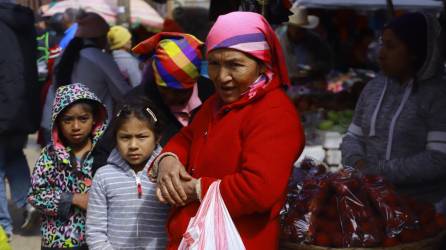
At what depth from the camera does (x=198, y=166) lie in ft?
8.14

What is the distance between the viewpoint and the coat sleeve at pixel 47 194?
335 centimetres

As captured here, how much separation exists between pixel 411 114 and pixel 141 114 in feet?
4.26

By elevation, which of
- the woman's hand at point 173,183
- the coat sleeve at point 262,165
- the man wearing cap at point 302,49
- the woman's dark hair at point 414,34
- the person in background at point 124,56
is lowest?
the man wearing cap at point 302,49

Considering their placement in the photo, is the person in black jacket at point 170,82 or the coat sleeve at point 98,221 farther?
the person in black jacket at point 170,82

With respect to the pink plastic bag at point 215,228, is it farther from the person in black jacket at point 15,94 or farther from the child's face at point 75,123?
the person in black jacket at point 15,94

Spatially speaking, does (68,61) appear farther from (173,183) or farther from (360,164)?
(173,183)

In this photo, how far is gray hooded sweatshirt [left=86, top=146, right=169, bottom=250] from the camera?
2977mm

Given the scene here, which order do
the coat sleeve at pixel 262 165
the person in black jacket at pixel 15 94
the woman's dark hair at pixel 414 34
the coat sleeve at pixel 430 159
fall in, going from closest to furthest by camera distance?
the coat sleeve at pixel 262 165 < the coat sleeve at pixel 430 159 < the woman's dark hair at pixel 414 34 < the person in black jacket at pixel 15 94

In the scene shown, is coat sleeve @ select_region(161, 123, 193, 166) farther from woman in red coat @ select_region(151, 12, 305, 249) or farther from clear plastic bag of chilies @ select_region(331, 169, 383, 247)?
clear plastic bag of chilies @ select_region(331, 169, 383, 247)

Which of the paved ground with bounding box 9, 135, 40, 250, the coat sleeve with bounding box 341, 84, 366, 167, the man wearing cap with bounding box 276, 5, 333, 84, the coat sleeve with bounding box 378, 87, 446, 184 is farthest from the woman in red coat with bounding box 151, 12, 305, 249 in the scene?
the man wearing cap with bounding box 276, 5, 333, 84

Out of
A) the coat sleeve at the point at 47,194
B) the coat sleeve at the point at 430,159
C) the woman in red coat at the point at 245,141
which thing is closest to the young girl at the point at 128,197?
the coat sleeve at the point at 47,194

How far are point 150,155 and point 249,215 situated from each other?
0.82 metres

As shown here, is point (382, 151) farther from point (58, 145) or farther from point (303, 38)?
point (303, 38)

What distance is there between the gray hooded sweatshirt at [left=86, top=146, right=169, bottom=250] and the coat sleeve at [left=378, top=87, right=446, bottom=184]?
1.12 meters
